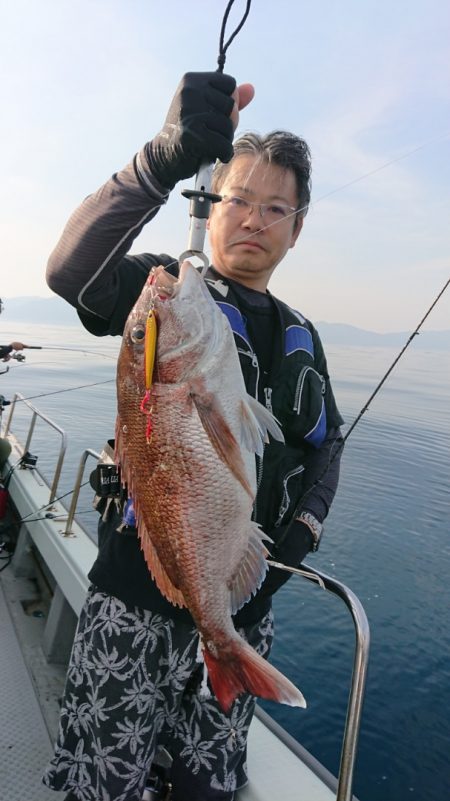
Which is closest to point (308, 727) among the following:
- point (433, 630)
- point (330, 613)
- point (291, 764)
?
point (330, 613)

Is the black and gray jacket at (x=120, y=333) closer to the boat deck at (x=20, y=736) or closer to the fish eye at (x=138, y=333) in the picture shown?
the fish eye at (x=138, y=333)

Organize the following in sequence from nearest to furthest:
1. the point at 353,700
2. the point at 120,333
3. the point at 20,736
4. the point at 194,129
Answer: the point at 194,129 → the point at 353,700 → the point at 120,333 → the point at 20,736

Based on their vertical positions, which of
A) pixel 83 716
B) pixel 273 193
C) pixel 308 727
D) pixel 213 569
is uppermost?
pixel 273 193

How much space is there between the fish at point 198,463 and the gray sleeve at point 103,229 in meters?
0.15

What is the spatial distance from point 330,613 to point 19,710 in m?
4.36

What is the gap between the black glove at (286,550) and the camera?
1828 mm

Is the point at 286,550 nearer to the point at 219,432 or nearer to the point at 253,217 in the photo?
the point at 219,432

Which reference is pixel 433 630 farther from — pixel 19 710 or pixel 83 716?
pixel 83 716

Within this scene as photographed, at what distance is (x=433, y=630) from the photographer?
6.29m

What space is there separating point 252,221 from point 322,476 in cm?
102

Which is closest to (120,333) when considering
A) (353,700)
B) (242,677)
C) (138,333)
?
(138,333)

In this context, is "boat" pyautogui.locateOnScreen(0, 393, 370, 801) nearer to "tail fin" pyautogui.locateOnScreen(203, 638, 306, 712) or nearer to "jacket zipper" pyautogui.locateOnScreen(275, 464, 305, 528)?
"jacket zipper" pyautogui.locateOnScreen(275, 464, 305, 528)

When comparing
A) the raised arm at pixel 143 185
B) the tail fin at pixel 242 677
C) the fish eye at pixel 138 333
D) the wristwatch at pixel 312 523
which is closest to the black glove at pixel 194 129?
the raised arm at pixel 143 185

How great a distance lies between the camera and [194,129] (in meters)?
1.35
